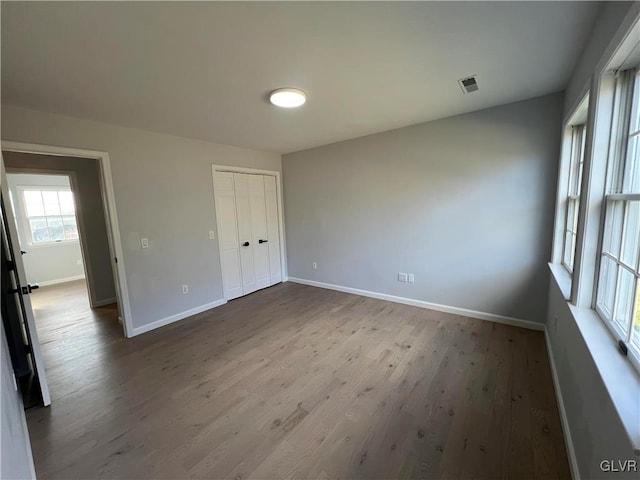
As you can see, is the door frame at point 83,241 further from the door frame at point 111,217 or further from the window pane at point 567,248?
the window pane at point 567,248

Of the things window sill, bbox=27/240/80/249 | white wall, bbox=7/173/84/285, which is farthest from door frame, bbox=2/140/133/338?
window sill, bbox=27/240/80/249

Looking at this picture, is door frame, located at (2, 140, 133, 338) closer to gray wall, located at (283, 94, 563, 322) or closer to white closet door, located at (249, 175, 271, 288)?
white closet door, located at (249, 175, 271, 288)

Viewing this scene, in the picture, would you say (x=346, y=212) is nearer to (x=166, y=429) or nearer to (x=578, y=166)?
(x=578, y=166)

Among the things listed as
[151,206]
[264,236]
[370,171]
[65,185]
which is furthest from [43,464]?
[65,185]

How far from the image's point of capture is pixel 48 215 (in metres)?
5.87

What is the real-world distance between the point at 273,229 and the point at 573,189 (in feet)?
13.5

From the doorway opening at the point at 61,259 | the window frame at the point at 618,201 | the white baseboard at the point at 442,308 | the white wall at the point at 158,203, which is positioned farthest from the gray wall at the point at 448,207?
the doorway opening at the point at 61,259

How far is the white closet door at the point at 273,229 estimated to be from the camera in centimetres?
483

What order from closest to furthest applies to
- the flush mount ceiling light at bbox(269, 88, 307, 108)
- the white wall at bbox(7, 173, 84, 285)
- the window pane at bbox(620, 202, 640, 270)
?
the window pane at bbox(620, 202, 640, 270)
the flush mount ceiling light at bbox(269, 88, 307, 108)
the white wall at bbox(7, 173, 84, 285)

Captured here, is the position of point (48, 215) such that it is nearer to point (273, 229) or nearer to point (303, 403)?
point (273, 229)

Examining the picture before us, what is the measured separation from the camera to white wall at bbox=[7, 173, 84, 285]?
5484mm

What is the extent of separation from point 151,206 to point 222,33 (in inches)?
97.7

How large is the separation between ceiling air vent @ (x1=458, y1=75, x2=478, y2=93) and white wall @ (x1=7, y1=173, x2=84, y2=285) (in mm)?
7278

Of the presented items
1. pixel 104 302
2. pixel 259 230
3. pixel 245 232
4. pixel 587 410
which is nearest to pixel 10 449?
pixel 587 410
